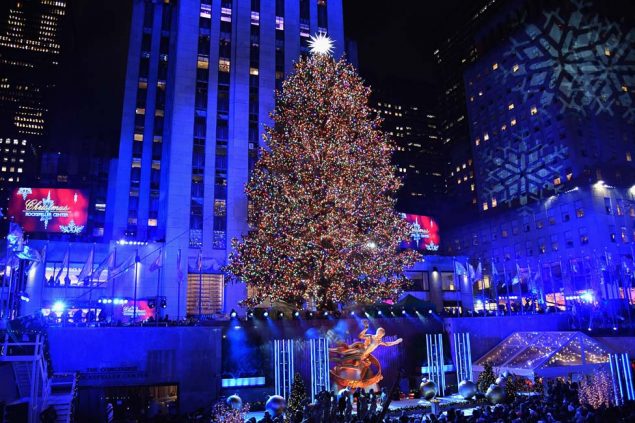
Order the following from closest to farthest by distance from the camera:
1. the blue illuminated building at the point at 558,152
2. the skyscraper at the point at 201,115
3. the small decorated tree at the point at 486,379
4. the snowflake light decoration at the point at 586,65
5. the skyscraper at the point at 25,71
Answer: the small decorated tree at the point at 486,379, the skyscraper at the point at 201,115, the blue illuminated building at the point at 558,152, the snowflake light decoration at the point at 586,65, the skyscraper at the point at 25,71

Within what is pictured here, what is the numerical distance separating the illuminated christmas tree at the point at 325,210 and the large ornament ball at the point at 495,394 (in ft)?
27.8

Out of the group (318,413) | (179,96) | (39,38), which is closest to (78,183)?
(179,96)

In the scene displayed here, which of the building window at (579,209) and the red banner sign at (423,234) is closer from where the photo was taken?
the red banner sign at (423,234)

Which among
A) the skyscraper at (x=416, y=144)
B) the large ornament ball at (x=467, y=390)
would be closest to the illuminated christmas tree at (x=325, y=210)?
the large ornament ball at (x=467, y=390)

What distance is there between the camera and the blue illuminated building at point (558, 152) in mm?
56438

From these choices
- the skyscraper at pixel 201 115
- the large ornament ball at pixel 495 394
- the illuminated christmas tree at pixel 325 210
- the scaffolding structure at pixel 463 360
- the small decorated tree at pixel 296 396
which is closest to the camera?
the small decorated tree at pixel 296 396

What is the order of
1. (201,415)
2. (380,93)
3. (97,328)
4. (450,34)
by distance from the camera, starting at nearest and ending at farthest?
(201,415), (97,328), (450,34), (380,93)

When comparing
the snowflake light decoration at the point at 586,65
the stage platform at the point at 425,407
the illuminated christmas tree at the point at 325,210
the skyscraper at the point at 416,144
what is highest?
the skyscraper at the point at 416,144

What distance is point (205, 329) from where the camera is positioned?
23.0m

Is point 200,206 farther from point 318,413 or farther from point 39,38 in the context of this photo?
point 39,38

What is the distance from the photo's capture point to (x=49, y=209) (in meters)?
43.2

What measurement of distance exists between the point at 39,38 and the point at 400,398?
220355 mm

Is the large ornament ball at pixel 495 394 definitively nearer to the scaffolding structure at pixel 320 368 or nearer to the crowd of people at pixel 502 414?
the crowd of people at pixel 502 414

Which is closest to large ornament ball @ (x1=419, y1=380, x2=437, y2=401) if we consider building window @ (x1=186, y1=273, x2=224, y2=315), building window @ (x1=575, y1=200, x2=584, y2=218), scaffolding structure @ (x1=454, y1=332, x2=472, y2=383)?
scaffolding structure @ (x1=454, y1=332, x2=472, y2=383)
